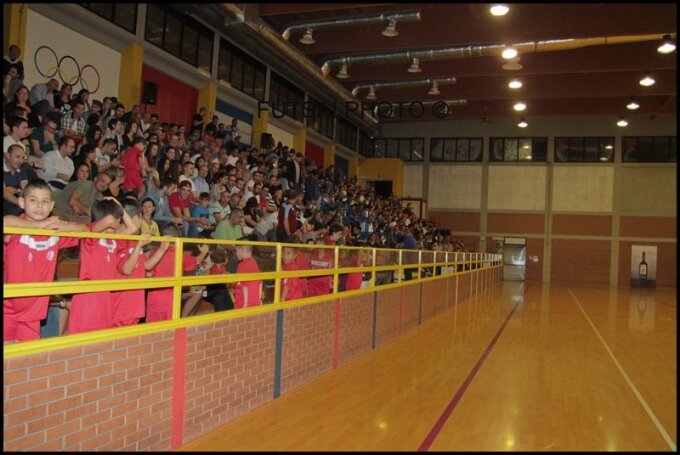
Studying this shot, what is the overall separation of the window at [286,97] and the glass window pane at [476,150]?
46.3 feet

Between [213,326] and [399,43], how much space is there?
13968 millimetres

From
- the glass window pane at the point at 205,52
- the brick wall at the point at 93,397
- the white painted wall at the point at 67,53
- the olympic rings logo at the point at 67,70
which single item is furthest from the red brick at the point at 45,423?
the glass window pane at the point at 205,52

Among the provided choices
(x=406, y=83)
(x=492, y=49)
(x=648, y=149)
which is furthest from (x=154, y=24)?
(x=648, y=149)

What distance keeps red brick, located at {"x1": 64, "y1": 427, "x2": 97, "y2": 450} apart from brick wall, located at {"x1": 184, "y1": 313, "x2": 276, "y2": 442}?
931 mm

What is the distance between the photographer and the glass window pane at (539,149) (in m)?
33.1

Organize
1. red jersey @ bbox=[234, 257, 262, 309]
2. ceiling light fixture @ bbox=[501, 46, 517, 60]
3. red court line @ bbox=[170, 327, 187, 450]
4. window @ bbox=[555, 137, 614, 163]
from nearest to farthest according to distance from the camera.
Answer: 1. red court line @ bbox=[170, 327, 187, 450]
2. red jersey @ bbox=[234, 257, 262, 309]
3. ceiling light fixture @ bbox=[501, 46, 517, 60]
4. window @ bbox=[555, 137, 614, 163]

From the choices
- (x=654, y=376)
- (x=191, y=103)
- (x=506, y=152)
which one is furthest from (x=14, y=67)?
(x=506, y=152)

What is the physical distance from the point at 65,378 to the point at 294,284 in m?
3.28

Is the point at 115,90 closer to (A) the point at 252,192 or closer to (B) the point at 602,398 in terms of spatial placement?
(A) the point at 252,192

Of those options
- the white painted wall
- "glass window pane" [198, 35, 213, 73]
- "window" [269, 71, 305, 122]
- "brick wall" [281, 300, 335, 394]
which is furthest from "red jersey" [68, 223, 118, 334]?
"window" [269, 71, 305, 122]

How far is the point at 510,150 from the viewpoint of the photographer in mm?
33688

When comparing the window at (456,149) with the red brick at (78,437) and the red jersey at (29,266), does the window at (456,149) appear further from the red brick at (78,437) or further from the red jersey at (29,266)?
the red brick at (78,437)

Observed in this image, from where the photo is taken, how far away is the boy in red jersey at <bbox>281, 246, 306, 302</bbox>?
6.33 m

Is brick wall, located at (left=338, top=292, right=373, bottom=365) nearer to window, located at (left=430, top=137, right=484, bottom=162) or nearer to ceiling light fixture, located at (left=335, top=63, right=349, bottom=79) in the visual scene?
ceiling light fixture, located at (left=335, top=63, right=349, bottom=79)
